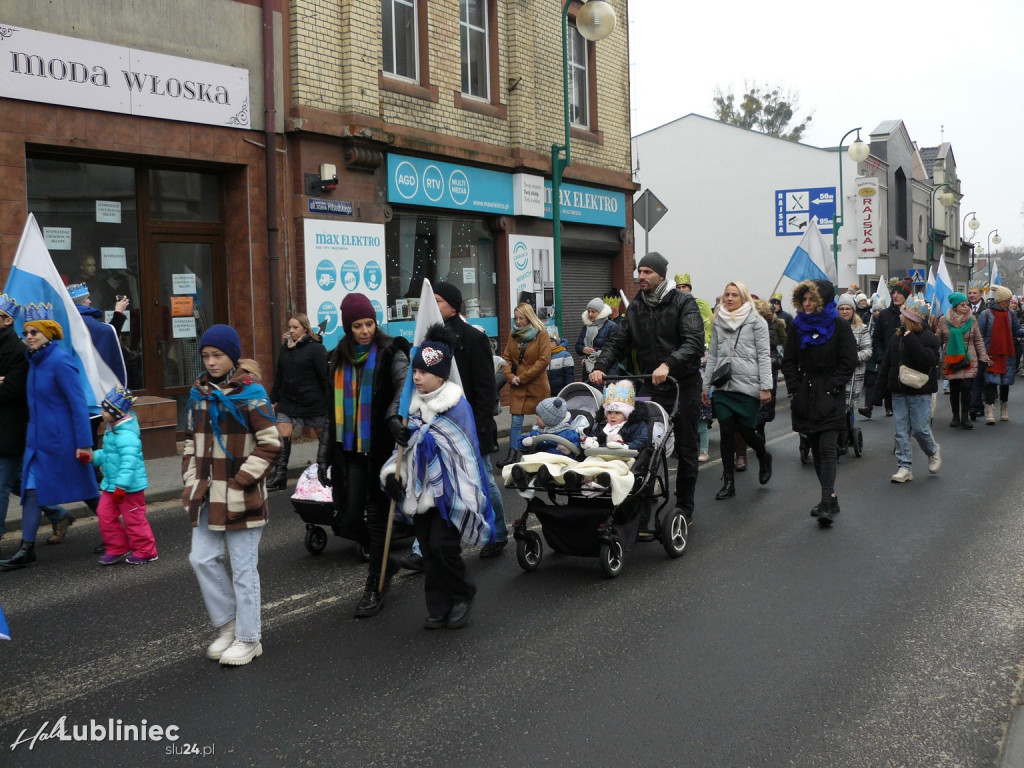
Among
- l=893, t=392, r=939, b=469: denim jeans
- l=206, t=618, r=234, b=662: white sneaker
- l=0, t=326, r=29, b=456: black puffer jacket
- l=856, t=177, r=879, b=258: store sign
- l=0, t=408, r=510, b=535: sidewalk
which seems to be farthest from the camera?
l=856, t=177, r=879, b=258: store sign

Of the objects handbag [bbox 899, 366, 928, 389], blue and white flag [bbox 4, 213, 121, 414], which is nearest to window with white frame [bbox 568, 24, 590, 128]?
handbag [bbox 899, 366, 928, 389]

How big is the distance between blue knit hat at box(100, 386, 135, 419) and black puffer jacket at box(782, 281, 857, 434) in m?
5.24

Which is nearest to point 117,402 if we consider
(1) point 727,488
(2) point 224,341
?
(2) point 224,341

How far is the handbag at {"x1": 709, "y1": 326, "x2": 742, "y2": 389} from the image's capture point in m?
9.05

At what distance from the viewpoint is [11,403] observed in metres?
7.35

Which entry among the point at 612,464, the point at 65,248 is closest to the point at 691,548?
the point at 612,464

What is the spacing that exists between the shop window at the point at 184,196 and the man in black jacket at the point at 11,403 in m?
5.95

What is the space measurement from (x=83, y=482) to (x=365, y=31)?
10.0 metres

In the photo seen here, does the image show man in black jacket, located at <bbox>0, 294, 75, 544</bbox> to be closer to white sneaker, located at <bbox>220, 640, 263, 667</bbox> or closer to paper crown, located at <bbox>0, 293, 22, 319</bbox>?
paper crown, located at <bbox>0, 293, 22, 319</bbox>

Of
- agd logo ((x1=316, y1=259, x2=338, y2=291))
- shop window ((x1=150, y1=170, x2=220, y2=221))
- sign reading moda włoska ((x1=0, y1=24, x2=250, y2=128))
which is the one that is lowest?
agd logo ((x1=316, y1=259, x2=338, y2=291))

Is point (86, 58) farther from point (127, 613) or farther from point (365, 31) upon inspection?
point (127, 613)

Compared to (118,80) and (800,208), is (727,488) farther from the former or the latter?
(800,208)

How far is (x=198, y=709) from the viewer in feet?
14.6

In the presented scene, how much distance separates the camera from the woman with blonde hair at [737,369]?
8961 mm
